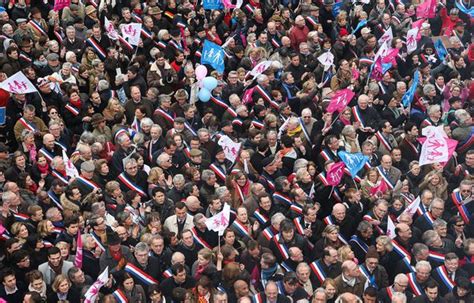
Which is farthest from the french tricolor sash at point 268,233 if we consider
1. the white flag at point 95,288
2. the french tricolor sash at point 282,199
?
the white flag at point 95,288

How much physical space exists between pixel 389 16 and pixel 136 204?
8.55m

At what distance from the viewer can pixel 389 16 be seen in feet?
69.9

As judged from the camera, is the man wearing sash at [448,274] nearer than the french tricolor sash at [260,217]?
Yes

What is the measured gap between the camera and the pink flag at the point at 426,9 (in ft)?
71.3

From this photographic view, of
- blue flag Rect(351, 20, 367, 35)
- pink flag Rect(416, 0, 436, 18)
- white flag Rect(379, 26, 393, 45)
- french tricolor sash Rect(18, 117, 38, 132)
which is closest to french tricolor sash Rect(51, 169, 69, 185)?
french tricolor sash Rect(18, 117, 38, 132)

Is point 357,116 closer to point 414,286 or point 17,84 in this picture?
point 414,286

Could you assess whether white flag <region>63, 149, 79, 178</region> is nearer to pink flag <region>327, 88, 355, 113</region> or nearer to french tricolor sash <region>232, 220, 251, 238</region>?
french tricolor sash <region>232, 220, 251, 238</region>

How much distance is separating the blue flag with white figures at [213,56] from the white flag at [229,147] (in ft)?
8.79

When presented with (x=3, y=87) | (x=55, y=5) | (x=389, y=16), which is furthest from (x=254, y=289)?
(x=389, y=16)

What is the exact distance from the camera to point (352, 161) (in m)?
15.5

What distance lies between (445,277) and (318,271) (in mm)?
1534

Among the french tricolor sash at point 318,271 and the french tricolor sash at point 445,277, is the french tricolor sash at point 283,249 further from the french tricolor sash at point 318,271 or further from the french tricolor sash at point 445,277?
the french tricolor sash at point 445,277

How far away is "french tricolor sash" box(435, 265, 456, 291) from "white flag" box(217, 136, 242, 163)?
12.0 ft

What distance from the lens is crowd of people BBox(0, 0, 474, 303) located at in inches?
523
